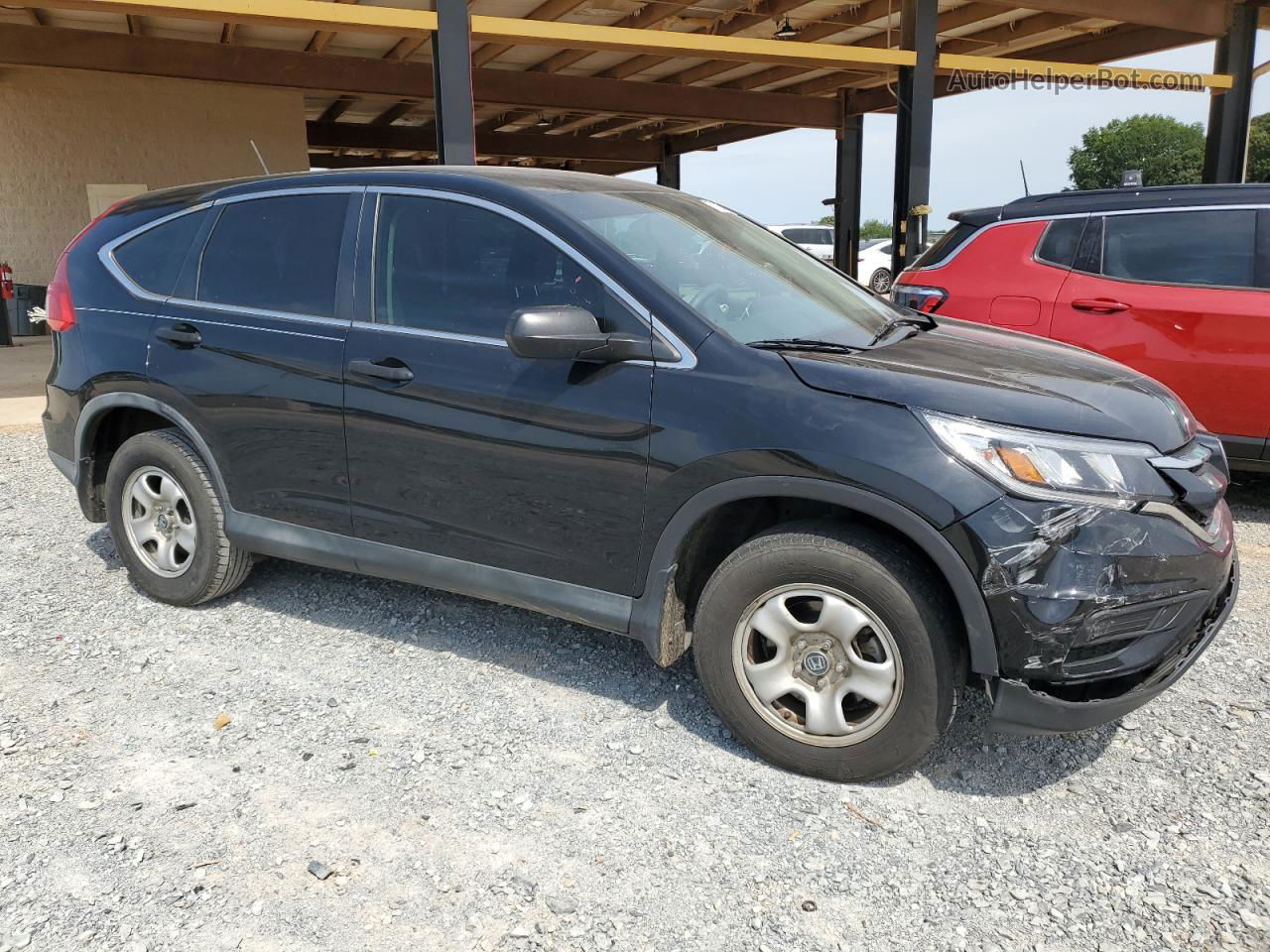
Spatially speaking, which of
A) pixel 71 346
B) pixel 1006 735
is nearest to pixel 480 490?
pixel 1006 735

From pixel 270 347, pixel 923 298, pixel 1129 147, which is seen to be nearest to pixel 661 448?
pixel 270 347

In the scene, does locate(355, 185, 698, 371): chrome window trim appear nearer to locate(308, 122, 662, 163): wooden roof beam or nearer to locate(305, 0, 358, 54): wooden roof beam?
locate(305, 0, 358, 54): wooden roof beam

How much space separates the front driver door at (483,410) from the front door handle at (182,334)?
79 centimetres

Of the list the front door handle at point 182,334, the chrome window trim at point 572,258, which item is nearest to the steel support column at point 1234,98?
the chrome window trim at point 572,258

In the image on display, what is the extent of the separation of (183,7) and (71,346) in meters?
4.26

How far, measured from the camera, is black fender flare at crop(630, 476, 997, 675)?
2.49m

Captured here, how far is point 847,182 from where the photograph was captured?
60.0ft

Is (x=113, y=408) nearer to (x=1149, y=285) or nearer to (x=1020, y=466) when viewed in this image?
(x=1020, y=466)

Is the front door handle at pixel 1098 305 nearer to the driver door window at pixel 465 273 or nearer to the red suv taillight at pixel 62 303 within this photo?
the driver door window at pixel 465 273

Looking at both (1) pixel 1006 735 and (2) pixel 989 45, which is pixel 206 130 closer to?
(2) pixel 989 45

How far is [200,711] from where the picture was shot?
3205mm

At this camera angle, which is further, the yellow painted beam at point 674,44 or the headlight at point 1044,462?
the yellow painted beam at point 674,44

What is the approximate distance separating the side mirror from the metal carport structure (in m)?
5.64

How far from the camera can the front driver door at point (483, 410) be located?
9.60 feet
